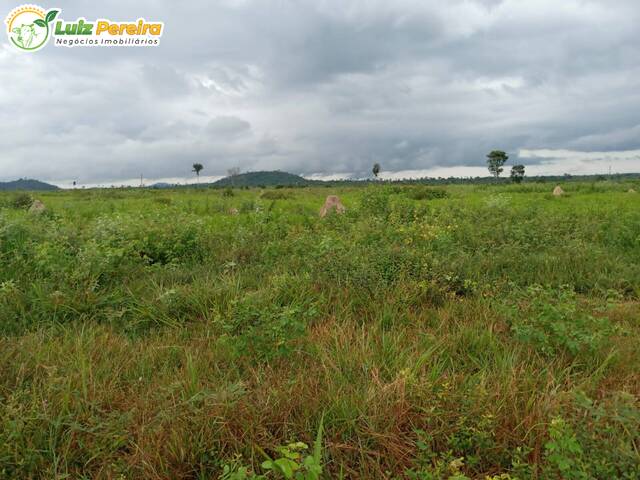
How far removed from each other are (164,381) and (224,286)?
1.69 metres

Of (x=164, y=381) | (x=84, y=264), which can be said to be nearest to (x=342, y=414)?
(x=164, y=381)

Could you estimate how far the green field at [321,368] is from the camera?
192 centimetres

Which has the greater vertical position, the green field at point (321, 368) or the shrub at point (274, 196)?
the shrub at point (274, 196)

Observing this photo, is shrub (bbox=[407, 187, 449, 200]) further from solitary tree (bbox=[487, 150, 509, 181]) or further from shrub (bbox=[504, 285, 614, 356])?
solitary tree (bbox=[487, 150, 509, 181])

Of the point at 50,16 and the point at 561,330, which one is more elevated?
the point at 50,16

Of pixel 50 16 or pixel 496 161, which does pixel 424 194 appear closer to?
pixel 50 16

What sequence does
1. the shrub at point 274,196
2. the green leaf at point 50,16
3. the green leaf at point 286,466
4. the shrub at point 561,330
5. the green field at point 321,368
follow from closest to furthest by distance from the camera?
the green leaf at point 286,466, the green field at point 321,368, the shrub at point 561,330, the green leaf at point 50,16, the shrub at point 274,196

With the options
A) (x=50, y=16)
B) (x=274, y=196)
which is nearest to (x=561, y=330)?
(x=50, y=16)

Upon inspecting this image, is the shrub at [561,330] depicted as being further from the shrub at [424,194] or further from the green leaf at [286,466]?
the shrub at [424,194]

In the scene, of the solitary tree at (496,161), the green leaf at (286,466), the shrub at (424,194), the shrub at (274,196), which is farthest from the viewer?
the solitary tree at (496,161)

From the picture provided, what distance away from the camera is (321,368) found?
8.55 ft

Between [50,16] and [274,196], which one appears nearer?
[50,16]

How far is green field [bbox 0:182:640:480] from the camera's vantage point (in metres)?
1.92

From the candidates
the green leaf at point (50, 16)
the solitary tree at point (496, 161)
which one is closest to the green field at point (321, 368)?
the green leaf at point (50, 16)
